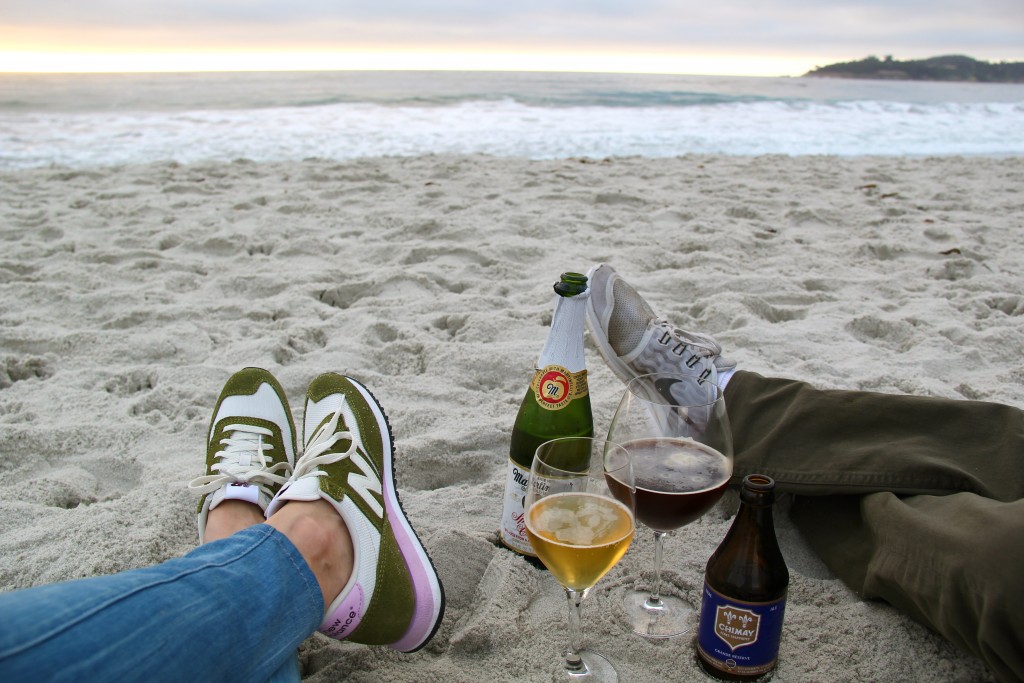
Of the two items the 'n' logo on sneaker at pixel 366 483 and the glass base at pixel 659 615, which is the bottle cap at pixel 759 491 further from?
the 'n' logo on sneaker at pixel 366 483

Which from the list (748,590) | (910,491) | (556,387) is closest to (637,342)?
(556,387)

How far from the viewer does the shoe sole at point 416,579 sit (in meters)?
1.38

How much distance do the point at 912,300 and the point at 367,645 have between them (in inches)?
107

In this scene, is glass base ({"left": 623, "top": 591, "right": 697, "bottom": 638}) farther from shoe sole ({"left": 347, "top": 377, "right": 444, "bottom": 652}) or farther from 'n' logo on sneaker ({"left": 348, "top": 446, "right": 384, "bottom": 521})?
'n' logo on sneaker ({"left": 348, "top": 446, "right": 384, "bottom": 521})

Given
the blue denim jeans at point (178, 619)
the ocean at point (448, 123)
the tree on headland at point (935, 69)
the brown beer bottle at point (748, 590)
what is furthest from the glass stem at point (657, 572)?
the tree on headland at point (935, 69)

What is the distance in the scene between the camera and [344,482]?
147 cm

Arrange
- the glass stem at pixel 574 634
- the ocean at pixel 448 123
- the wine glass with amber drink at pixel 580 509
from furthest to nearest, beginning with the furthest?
1. the ocean at pixel 448 123
2. the glass stem at pixel 574 634
3. the wine glass with amber drink at pixel 580 509

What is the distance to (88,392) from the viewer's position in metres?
2.38

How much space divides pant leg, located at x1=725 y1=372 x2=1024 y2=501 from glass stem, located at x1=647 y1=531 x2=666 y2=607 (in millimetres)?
308

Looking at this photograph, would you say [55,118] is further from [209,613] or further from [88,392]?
[209,613]

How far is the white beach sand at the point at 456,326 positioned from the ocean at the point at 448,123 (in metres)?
2.74

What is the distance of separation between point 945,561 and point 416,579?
90cm

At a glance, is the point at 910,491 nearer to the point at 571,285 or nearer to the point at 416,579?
the point at 571,285

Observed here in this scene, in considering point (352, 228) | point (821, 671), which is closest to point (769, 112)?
point (352, 228)
